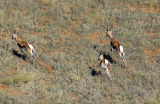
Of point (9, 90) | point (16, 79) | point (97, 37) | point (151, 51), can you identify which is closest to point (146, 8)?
point (97, 37)

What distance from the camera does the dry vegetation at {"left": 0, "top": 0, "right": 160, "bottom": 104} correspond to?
10539mm

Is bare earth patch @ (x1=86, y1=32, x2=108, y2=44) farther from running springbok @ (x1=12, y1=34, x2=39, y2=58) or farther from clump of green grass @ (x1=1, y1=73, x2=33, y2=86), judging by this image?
clump of green grass @ (x1=1, y1=73, x2=33, y2=86)

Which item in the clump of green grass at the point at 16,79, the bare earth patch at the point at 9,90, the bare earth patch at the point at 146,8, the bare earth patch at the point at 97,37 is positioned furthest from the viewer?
the bare earth patch at the point at 146,8

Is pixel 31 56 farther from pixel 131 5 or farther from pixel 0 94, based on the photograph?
pixel 131 5

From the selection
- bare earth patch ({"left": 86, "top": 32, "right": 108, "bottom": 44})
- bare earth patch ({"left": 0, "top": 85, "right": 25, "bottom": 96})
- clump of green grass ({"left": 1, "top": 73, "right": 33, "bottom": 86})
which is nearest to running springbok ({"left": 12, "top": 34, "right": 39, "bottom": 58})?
clump of green grass ({"left": 1, "top": 73, "right": 33, "bottom": 86})

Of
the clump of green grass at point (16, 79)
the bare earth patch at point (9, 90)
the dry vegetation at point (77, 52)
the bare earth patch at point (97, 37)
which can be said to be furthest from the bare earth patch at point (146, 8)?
the bare earth patch at point (9, 90)

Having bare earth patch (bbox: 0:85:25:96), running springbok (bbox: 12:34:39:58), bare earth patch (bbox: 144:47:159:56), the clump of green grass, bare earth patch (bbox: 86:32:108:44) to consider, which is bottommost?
bare earth patch (bbox: 144:47:159:56)

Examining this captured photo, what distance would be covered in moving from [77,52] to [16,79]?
5.09 m

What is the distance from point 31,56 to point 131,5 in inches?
421

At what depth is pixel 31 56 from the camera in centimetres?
1378

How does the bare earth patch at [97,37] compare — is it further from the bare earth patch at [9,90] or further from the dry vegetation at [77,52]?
the bare earth patch at [9,90]

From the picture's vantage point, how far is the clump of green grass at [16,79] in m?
10.5

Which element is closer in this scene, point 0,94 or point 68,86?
point 0,94

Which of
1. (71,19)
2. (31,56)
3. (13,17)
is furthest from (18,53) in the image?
(71,19)
